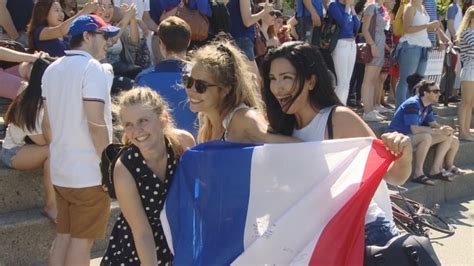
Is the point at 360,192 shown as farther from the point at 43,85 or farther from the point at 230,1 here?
the point at 230,1

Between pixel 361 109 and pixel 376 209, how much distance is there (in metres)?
6.44

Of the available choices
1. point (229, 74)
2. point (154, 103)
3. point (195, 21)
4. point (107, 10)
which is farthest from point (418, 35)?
point (154, 103)

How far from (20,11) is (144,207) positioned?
3720 millimetres

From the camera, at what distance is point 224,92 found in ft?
8.96

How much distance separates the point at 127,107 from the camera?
262 cm

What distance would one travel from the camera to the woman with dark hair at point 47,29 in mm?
5008

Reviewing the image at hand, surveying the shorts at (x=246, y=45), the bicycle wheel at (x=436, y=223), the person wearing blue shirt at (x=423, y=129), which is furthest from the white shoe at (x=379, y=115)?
the shorts at (x=246, y=45)

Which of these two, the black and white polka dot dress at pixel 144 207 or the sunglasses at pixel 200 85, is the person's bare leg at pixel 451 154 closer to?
the sunglasses at pixel 200 85

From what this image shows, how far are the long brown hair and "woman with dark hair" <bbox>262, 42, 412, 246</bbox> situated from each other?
2996mm

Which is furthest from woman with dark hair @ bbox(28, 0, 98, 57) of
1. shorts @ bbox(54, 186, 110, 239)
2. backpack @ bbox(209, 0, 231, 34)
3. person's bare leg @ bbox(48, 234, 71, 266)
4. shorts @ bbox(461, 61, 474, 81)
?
shorts @ bbox(461, 61, 474, 81)

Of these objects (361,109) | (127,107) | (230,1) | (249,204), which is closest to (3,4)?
(230,1)

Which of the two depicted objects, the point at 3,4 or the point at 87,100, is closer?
the point at 87,100

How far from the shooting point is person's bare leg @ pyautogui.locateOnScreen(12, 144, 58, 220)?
439cm

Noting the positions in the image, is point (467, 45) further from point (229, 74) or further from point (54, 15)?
point (229, 74)
